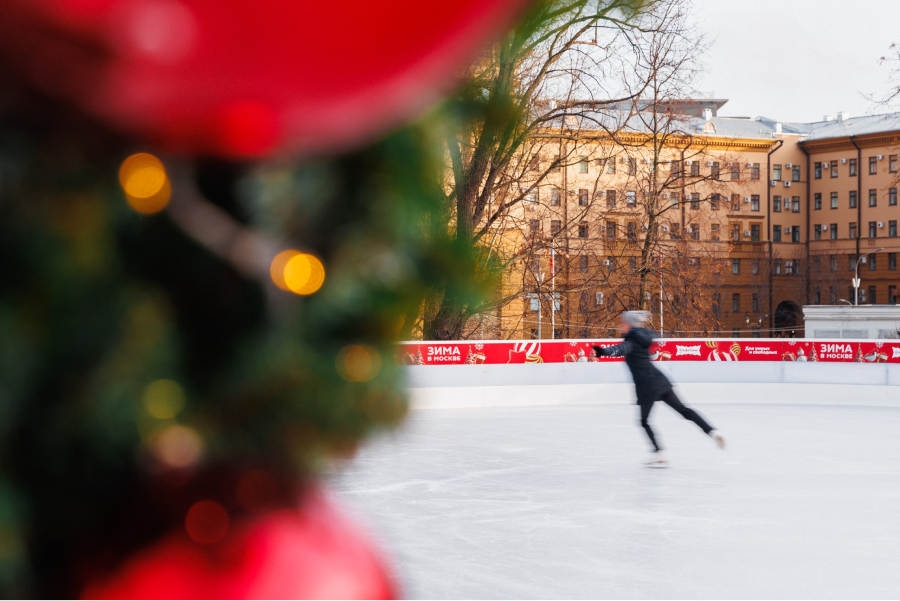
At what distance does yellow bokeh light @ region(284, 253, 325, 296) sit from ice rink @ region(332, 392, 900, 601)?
186mm

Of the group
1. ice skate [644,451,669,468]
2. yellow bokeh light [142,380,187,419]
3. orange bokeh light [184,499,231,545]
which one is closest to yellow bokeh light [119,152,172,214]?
yellow bokeh light [142,380,187,419]

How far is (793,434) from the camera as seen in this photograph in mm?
11555

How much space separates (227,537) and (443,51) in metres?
0.39

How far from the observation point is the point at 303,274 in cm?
61

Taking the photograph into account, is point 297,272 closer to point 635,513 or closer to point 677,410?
point 635,513

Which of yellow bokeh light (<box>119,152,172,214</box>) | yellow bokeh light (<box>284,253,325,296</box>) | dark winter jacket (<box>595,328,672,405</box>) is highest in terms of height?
yellow bokeh light (<box>119,152,172,214</box>)

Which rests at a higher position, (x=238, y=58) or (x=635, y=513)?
(x=238, y=58)

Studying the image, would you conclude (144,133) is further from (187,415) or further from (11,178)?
(187,415)

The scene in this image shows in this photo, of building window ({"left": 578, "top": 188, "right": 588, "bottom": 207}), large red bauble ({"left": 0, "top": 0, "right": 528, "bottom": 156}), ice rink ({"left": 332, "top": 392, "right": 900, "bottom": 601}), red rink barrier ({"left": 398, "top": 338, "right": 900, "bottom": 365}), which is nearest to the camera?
large red bauble ({"left": 0, "top": 0, "right": 528, "bottom": 156})

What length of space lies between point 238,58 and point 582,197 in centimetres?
2637

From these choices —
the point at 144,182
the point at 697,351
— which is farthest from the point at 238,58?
the point at 697,351

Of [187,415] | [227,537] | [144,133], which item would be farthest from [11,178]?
[227,537]

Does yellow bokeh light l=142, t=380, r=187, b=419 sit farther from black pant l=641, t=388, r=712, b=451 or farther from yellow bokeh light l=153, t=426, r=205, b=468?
black pant l=641, t=388, r=712, b=451

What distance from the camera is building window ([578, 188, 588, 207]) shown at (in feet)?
82.4
